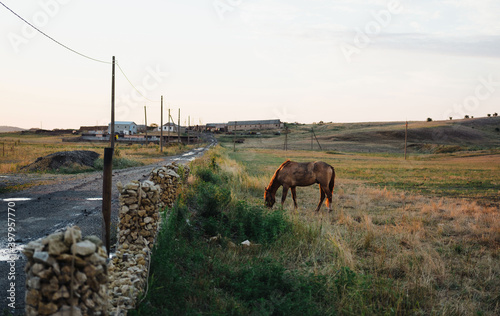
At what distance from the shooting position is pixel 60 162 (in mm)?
23109

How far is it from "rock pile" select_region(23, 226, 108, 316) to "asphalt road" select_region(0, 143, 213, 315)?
1.72 meters

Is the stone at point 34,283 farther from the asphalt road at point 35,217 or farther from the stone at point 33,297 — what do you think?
the asphalt road at point 35,217

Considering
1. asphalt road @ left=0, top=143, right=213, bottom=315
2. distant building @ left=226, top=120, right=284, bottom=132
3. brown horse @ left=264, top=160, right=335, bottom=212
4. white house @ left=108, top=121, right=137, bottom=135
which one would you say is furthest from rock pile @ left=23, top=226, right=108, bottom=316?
distant building @ left=226, top=120, right=284, bottom=132

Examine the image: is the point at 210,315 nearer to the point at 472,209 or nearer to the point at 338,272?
the point at 338,272

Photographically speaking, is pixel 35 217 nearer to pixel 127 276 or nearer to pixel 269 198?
pixel 127 276

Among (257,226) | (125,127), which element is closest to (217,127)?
(125,127)

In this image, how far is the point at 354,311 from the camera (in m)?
5.03

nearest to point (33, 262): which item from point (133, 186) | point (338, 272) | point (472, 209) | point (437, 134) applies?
point (133, 186)

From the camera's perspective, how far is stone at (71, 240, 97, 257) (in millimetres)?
2711

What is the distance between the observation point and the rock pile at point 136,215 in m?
5.65

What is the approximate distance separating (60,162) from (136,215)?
66.6ft

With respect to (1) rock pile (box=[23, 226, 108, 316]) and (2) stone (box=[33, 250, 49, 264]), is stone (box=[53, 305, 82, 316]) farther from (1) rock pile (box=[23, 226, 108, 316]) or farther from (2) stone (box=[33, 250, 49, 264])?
(2) stone (box=[33, 250, 49, 264])

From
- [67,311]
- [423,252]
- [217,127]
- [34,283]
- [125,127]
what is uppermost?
[217,127]

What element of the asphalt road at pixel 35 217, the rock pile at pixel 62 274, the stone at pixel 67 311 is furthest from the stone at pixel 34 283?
the asphalt road at pixel 35 217
